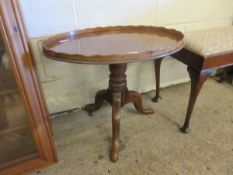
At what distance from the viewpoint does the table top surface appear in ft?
2.98

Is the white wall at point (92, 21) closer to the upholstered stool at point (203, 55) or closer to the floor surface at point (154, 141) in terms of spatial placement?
the floor surface at point (154, 141)

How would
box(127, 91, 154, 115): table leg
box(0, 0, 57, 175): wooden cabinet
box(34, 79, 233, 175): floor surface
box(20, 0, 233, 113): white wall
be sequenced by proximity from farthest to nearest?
box(127, 91, 154, 115): table leg, box(20, 0, 233, 113): white wall, box(34, 79, 233, 175): floor surface, box(0, 0, 57, 175): wooden cabinet

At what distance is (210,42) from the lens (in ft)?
4.34

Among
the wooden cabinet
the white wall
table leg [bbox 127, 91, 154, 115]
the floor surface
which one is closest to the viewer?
the wooden cabinet

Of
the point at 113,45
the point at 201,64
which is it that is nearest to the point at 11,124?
the point at 113,45

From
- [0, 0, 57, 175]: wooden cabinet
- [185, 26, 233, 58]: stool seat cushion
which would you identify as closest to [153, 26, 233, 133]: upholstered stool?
[185, 26, 233, 58]: stool seat cushion

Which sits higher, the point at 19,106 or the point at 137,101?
the point at 19,106

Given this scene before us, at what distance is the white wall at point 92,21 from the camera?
1342 millimetres

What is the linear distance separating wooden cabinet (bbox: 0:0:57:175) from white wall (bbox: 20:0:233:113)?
Result: 1.33 ft

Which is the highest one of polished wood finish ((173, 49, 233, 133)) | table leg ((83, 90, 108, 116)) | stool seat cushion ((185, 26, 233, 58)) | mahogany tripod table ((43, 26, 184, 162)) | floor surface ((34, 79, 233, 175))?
mahogany tripod table ((43, 26, 184, 162))

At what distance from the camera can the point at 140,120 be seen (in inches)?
63.1

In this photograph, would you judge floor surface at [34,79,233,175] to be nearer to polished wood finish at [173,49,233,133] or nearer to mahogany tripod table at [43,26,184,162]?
mahogany tripod table at [43,26,184,162]

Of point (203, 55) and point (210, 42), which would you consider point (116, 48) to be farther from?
point (210, 42)

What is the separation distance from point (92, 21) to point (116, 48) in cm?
53
